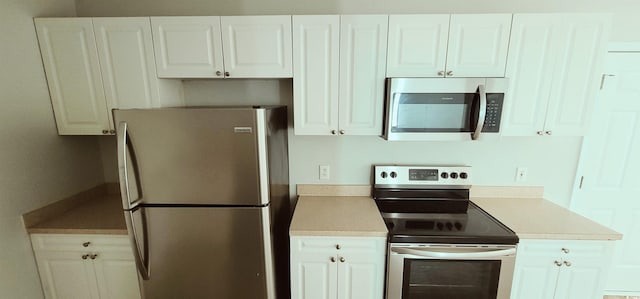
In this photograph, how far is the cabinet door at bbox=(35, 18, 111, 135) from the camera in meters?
1.70

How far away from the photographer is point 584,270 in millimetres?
1620

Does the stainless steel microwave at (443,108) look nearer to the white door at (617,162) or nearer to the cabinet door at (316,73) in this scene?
the cabinet door at (316,73)

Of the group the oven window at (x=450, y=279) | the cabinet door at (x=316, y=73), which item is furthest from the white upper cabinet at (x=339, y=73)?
the oven window at (x=450, y=279)

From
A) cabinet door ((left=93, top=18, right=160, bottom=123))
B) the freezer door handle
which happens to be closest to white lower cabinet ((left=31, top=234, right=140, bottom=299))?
the freezer door handle

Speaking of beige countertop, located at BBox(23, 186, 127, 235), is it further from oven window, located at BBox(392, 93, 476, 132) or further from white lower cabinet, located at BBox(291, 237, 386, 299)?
oven window, located at BBox(392, 93, 476, 132)

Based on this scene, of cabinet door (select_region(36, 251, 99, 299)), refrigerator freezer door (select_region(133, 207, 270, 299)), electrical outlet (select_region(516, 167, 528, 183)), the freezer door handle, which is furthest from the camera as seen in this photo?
electrical outlet (select_region(516, 167, 528, 183))

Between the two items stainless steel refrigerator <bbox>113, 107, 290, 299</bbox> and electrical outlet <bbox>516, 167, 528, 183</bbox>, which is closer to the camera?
stainless steel refrigerator <bbox>113, 107, 290, 299</bbox>

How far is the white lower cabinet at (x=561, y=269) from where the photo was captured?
1.59 metres

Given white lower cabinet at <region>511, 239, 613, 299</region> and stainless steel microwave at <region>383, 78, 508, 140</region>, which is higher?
stainless steel microwave at <region>383, 78, 508, 140</region>

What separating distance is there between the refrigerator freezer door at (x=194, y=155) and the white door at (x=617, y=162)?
247 centimetres

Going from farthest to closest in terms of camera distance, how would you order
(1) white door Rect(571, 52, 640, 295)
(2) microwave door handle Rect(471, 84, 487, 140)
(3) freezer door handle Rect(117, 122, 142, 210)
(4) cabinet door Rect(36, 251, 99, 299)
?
(1) white door Rect(571, 52, 640, 295)
(4) cabinet door Rect(36, 251, 99, 299)
(2) microwave door handle Rect(471, 84, 487, 140)
(3) freezer door handle Rect(117, 122, 142, 210)

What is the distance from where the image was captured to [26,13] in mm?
1661

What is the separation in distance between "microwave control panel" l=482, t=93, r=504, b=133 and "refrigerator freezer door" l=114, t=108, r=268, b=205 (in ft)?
4.57

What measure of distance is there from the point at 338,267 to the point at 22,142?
206 centimetres
